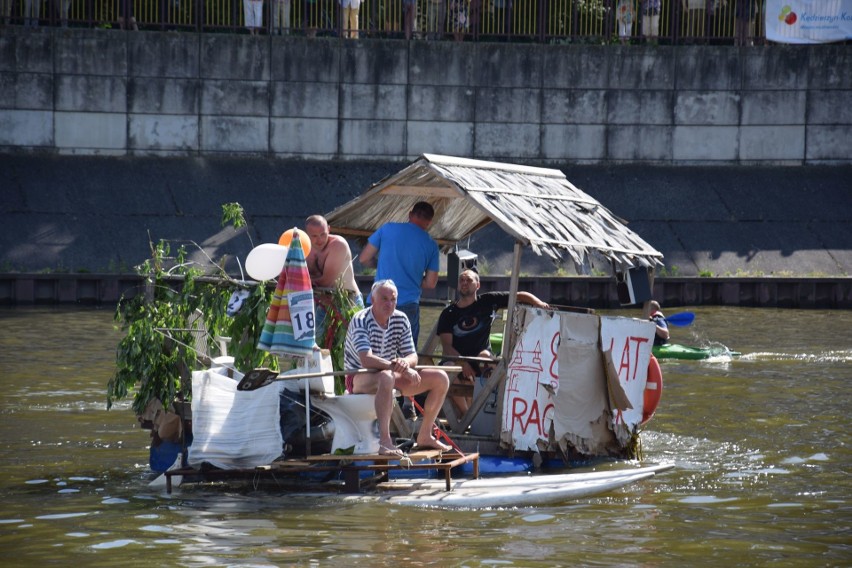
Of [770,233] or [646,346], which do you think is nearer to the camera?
[646,346]

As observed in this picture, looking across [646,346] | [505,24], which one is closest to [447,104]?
[505,24]

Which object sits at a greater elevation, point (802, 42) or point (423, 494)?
point (802, 42)

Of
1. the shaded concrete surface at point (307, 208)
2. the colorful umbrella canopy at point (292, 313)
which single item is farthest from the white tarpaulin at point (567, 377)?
the shaded concrete surface at point (307, 208)

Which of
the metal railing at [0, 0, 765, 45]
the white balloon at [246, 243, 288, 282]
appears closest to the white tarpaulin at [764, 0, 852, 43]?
the metal railing at [0, 0, 765, 45]

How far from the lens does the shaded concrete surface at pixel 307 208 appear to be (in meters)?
28.7

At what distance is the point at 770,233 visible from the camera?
30.9 meters

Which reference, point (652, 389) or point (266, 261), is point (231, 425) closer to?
point (266, 261)

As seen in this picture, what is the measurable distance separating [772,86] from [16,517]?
2500 cm

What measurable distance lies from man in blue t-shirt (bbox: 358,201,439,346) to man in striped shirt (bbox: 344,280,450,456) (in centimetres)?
170

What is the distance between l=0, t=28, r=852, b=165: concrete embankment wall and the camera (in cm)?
3100

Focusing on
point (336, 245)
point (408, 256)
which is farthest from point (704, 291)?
point (336, 245)

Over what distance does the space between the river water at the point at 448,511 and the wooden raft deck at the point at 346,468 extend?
24cm

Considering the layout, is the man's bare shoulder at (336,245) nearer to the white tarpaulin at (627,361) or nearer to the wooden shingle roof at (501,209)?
the wooden shingle roof at (501,209)

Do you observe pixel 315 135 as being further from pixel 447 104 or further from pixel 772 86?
pixel 772 86
